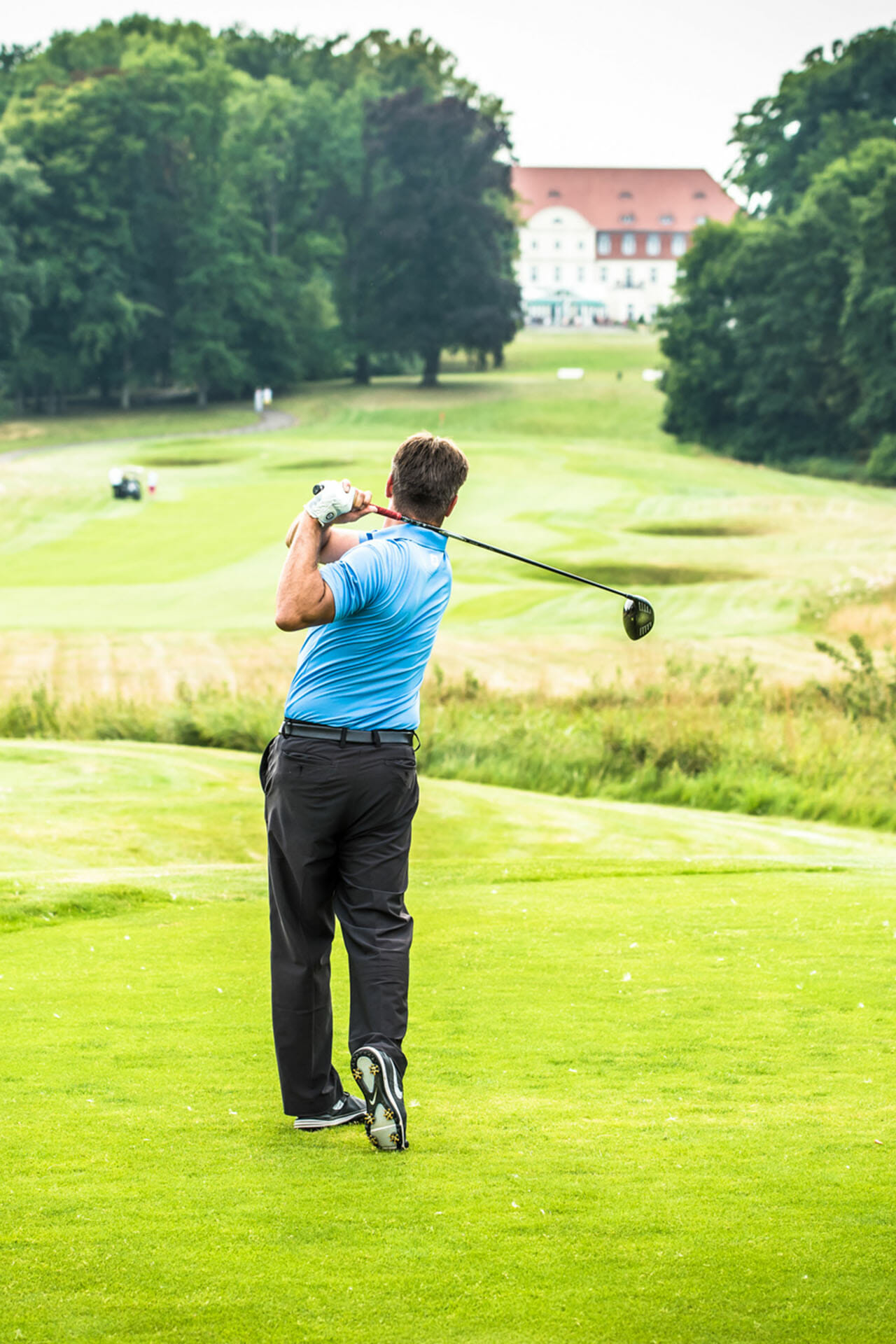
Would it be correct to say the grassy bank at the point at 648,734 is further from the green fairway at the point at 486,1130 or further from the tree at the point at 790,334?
the tree at the point at 790,334

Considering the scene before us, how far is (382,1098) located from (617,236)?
16479 centimetres

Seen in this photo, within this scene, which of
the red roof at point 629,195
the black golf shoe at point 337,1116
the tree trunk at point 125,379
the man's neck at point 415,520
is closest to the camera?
the black golf shoe at point 337,1116

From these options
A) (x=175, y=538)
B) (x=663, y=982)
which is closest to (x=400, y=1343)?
(x=663, y=982)

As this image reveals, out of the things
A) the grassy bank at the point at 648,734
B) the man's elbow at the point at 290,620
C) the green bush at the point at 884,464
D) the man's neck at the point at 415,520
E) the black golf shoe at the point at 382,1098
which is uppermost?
the man's neck at the point at 415,520

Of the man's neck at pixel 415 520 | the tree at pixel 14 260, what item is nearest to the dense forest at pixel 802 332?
the tree at pixel 14 260

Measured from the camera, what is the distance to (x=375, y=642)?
14.7 feet

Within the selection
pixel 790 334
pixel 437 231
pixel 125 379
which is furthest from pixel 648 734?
pixel 437 231

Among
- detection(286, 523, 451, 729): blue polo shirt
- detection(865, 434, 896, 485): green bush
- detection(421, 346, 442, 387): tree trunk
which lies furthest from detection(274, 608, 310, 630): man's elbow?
detection(421, 346, 442, 387): tree trunk

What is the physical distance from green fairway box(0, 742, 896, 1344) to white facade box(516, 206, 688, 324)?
157 meters

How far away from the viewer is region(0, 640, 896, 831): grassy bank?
15305mm

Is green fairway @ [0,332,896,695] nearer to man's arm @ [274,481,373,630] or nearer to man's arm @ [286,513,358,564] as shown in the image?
man's arm @ [286,513,358,564]

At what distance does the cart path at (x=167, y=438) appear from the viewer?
68.2m

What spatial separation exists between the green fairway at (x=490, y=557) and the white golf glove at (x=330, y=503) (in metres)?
15.2

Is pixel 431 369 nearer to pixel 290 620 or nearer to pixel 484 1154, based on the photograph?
pixel 290 620
